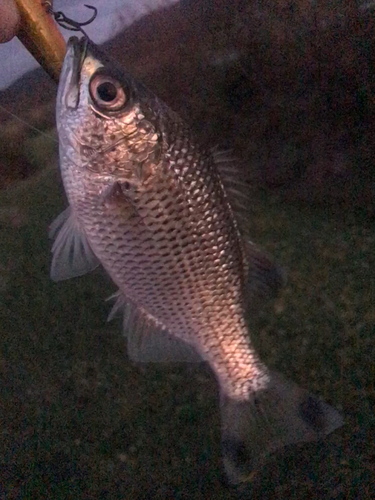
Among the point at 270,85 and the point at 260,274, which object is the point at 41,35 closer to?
the point at 260,274

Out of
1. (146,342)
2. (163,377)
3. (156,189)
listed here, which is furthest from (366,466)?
(156,189)

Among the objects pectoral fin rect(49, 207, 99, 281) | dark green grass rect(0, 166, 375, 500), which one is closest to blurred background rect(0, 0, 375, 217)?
dark green grass rect(0, 166, 375, 500)

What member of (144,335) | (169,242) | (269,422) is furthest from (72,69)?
(269,422)

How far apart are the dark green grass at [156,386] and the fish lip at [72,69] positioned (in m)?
1.44

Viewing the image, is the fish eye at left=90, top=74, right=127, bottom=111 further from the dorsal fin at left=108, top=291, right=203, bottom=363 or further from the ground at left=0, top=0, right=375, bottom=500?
the ground at left=0, top=0, right=375, bottom=500

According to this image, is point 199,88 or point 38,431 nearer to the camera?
point 38,431

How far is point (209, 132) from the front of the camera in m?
2.31

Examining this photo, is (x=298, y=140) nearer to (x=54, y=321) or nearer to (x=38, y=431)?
(x=54, y=321)

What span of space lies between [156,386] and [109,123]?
1419mm

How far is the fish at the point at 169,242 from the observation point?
25.5 inches

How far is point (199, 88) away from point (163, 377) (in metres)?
1.67

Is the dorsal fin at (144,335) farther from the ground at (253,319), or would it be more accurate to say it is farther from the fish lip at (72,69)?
the ground at (253,319)

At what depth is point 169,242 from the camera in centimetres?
71

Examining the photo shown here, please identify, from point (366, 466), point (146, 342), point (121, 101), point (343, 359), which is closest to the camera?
point (121, 101)
